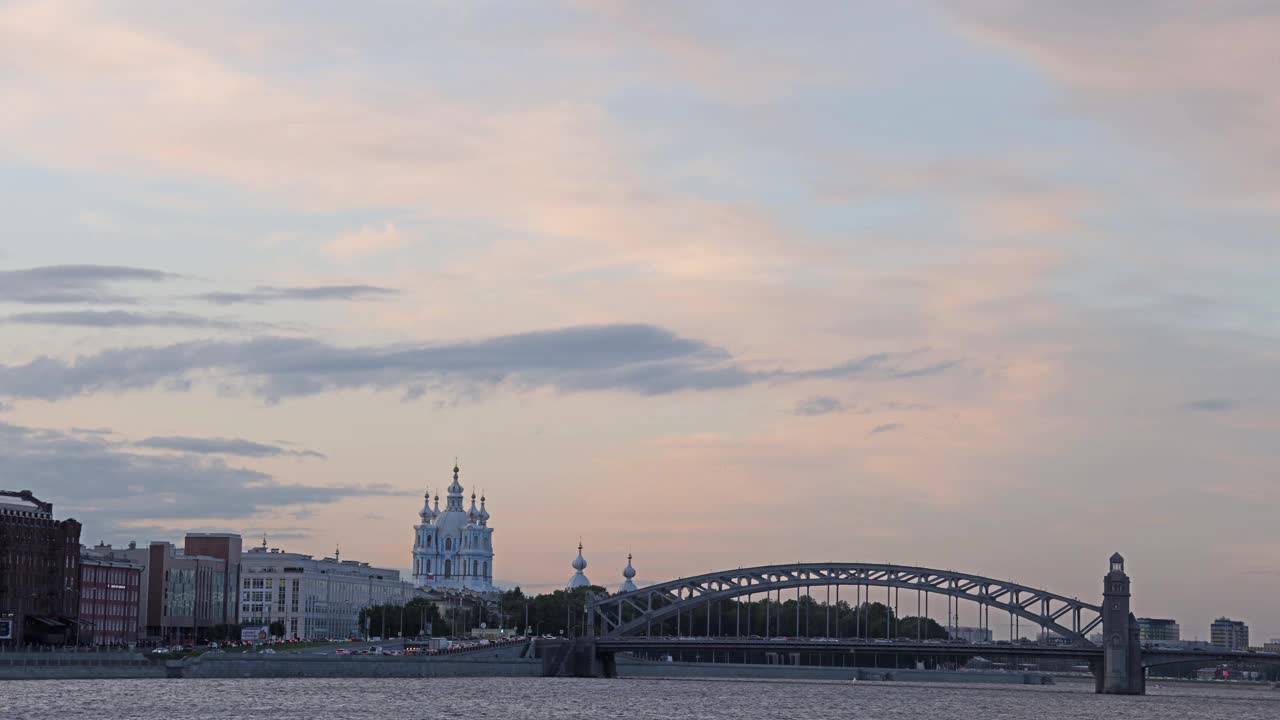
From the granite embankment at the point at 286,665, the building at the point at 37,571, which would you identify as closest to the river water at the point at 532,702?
the granite embankment at the point at 286,665

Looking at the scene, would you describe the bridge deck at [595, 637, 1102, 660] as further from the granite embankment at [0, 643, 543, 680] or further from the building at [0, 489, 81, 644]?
the building at [0, 489, 81, 644]

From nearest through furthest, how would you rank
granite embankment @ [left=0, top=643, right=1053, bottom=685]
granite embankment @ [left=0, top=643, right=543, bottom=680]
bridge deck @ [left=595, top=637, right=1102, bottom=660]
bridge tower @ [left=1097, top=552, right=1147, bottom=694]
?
1. granite embankment @ [left=0, top=643, right=543, bottom=680]
2. granite embankment @ [left=0, top=643, right=1053, bottom=685]
3. bridge deck @ [left=595, top=637, right=1102, bottom=660]
4. bridge tower @ [left=1097, top=552, right=1147, bottom=694]

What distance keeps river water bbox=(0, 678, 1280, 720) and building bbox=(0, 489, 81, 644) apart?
93.7 ft

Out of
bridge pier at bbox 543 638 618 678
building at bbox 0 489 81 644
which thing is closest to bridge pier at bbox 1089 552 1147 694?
bridge pier at bbox 543 638 618 678

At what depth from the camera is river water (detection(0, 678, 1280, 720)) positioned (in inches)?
4289

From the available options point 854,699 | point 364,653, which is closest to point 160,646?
point 364,653

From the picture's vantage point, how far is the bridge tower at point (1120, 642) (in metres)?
159

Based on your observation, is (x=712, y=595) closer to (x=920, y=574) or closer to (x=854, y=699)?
(x=920, y=574)

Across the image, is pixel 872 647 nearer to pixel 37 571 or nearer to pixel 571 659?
pixel 571 659

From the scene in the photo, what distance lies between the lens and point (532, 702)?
12550 cm

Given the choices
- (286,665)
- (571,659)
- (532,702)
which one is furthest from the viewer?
(571,659)

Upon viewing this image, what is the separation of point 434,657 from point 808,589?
33.8m

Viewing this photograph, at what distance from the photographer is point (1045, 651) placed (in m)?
156

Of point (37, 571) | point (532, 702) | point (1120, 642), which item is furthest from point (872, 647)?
point (37, 571)
